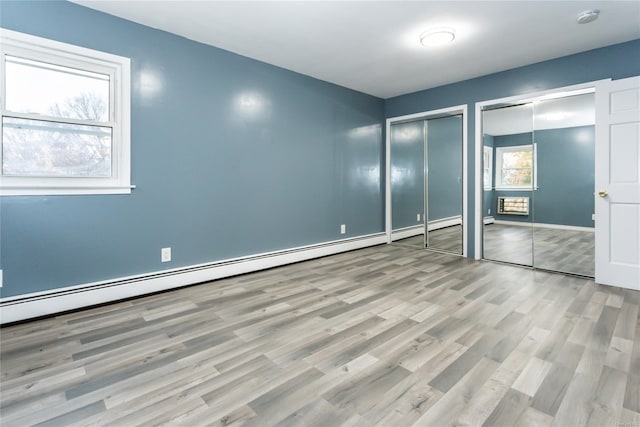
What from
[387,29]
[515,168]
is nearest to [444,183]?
[515,168]

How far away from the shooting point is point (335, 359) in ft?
6.19

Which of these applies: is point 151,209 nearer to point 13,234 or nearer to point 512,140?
point 13,234

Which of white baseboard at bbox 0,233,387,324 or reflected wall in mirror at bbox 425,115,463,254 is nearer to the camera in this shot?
white baseboard at bbox 0,233,387,324

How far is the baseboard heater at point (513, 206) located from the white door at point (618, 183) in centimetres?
76

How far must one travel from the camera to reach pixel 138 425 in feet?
4.45

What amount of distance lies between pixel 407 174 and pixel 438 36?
2598 millimetres

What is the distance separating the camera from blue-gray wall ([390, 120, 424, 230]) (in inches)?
201

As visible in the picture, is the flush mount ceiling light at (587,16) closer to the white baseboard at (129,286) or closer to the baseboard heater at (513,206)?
the baseboard heater at (513,206)

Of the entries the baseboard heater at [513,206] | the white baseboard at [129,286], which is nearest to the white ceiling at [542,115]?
the baseboard heater at [513,206]

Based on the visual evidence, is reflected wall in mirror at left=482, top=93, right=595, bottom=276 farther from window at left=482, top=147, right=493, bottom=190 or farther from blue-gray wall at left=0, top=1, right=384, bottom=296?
blue-gray wall at left=0, top=1, right=384, bottom=296

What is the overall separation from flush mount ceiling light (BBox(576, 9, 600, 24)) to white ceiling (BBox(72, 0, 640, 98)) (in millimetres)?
45

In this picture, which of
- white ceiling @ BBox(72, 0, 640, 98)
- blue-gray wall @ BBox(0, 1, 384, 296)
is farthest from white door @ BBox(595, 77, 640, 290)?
blue-gray wall @ BBox(0, 1, 384, 296)

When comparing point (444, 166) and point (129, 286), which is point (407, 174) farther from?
point (129, 286)

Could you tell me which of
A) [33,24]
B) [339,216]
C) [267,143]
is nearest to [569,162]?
[339,216]
